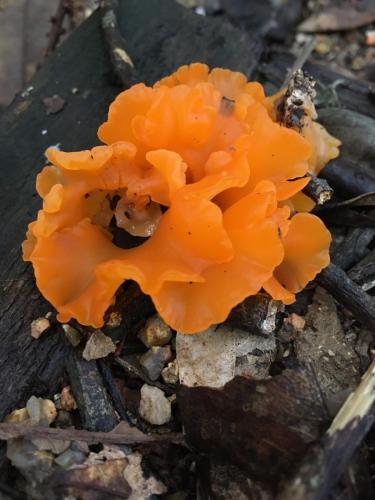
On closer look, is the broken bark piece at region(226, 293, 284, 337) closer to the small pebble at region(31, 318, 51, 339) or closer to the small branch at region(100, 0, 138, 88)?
the small pebble at region(31, 318, 51, 339)

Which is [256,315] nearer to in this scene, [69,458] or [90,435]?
[90,435]

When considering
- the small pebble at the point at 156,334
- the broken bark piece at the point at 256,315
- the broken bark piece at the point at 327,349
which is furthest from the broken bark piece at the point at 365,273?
the small pebble at the point at 156,334

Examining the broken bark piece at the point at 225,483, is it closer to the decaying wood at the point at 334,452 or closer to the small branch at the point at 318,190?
the decaying wood at the point at 334,452

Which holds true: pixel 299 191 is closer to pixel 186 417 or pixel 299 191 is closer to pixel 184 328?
pixel 184 328

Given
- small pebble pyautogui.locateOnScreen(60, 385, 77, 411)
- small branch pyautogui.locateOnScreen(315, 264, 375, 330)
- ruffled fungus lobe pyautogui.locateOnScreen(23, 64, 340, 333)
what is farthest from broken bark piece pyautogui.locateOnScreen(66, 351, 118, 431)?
small branch pyautogui.locateOnScreen(315, 264, 375, 330)

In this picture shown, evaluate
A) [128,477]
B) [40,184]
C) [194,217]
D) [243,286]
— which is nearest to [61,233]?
[40,184]
